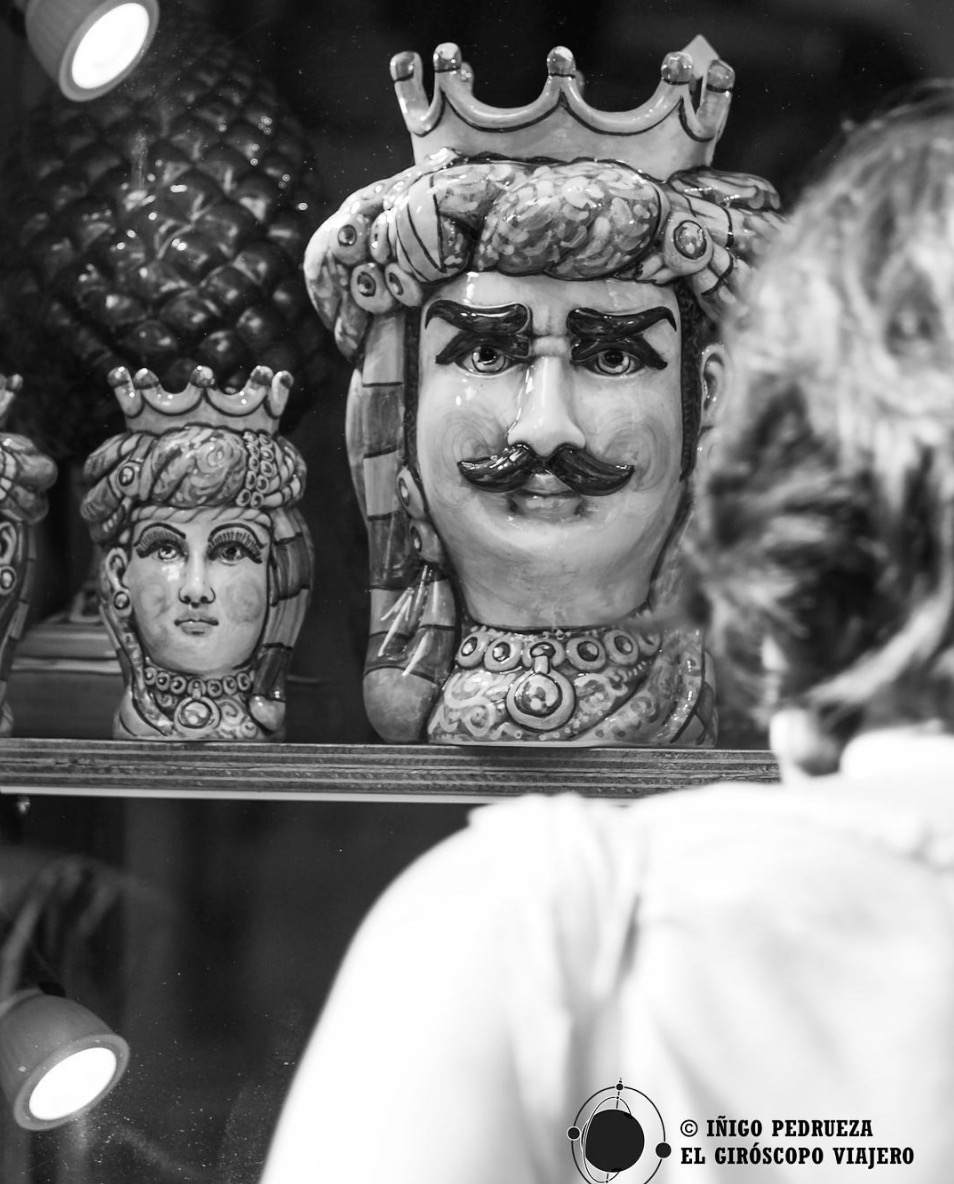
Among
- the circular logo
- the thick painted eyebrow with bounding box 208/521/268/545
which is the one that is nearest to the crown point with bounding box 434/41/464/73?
the thick painted eyebrow with bounding box 208/521/268/545

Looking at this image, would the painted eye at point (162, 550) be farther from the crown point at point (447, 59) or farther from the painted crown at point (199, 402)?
the crown point at point (447, 59)

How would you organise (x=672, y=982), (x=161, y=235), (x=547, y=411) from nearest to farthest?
1. (x=672, y=982)
2. (x=547, y=411)
3. (x=161, y=235)

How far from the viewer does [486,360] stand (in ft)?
2.35

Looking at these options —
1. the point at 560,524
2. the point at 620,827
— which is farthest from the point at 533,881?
the point at 560,524

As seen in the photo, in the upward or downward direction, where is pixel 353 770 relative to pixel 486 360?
downward

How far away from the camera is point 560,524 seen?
709 mm

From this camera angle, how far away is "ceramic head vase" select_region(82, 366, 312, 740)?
742 millimetres

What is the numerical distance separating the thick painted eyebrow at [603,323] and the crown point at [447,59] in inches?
4.8

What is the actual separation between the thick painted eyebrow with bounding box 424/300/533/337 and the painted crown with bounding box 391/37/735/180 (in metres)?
0.07

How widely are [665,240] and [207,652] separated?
26 centimetres

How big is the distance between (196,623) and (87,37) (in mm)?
277

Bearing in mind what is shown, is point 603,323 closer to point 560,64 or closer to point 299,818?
point 560,64

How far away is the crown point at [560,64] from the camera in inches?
28.5

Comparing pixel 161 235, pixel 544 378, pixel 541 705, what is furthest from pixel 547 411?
pixel 161 235
